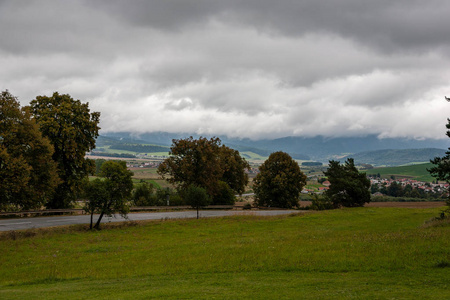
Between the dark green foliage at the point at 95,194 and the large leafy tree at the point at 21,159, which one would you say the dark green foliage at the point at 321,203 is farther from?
the large leafy tree at the point at 21,159

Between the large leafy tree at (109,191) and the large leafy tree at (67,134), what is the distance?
8.91 metres

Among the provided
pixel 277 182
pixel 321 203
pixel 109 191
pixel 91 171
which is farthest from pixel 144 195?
pixel 321 203

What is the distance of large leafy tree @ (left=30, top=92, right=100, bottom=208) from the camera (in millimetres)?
37875

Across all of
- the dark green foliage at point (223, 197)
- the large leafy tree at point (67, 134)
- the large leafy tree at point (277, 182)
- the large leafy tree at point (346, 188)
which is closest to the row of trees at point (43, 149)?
the large leafy tree at point (67, 134)

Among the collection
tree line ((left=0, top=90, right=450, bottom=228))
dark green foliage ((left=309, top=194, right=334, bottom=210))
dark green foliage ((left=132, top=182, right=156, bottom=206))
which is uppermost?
tree line ((left=0, top=90, right=450, bottom=228))

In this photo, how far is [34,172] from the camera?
3266 centimetres

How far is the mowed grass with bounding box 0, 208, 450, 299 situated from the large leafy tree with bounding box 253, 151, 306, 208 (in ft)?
108

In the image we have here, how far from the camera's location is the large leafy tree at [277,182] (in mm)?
54906

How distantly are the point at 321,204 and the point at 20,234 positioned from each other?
41.1 meters

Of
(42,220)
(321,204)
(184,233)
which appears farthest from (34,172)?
(321,204)

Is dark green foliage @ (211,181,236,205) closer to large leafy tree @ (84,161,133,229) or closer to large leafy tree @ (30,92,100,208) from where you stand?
large leafy tree @ (30,92,100,208)

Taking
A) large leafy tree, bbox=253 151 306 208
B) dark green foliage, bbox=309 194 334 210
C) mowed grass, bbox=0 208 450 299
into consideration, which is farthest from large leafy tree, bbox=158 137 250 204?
mowed grass, bbox=0 208 450 299

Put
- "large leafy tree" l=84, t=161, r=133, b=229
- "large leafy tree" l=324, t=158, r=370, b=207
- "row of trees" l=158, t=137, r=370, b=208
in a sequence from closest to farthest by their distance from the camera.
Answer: "large leafy tree" l=84, t=161, r=133, b=229, "large leafy tree" l=324, t=158, r=370, b=207, "row of trees" l=158, t=137, r=370, b=208

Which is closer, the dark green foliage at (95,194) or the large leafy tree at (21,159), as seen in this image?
the large leafy tree at (21,159)
